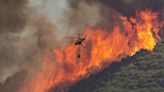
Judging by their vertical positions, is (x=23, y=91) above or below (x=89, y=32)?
below

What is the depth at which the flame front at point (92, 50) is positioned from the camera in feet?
425

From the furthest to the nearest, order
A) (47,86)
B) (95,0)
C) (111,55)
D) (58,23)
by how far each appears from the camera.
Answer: (111,55)
(47,86)
(95,0)
(58,23)

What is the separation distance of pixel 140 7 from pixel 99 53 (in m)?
18.8

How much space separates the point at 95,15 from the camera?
12194 cm

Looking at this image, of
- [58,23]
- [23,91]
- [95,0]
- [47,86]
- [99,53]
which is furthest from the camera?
[99,53]

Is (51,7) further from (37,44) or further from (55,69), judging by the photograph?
(55,69)

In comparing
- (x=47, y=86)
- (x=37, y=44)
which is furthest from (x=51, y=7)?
(x=47, y=86)

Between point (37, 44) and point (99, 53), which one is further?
point (99, 53)

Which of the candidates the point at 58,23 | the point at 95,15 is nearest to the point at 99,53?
the point at 95,15

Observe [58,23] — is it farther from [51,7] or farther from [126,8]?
[126,8]

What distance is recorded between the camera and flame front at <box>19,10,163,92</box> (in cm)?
→ 12962

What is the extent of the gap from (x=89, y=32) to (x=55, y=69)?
12.8m

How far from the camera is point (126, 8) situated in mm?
134875

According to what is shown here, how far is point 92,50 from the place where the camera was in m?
145
